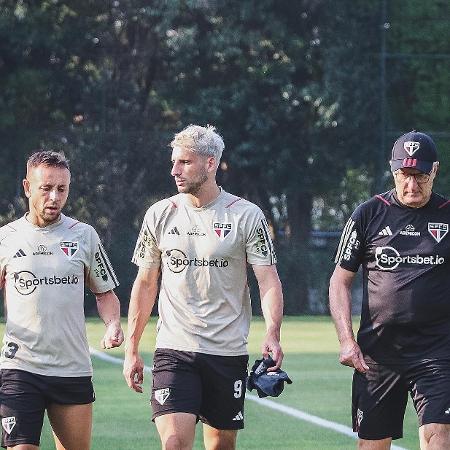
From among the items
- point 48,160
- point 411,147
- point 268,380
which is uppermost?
point 411,147

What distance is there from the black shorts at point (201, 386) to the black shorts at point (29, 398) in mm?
444

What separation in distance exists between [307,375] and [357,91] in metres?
16.2

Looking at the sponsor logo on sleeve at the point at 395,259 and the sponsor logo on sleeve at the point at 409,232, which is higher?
the sponsor logo on sleeve at the point at 409,232

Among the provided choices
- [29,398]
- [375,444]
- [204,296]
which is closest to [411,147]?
[204,296]

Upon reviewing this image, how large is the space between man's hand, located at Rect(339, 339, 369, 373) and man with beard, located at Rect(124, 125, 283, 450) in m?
0.39

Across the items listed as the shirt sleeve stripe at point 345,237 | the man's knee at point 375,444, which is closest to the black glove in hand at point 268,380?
the man's knee at point 375,444

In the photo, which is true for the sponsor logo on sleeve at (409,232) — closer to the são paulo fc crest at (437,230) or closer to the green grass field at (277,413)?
the são paulo fc crest at (437,230)

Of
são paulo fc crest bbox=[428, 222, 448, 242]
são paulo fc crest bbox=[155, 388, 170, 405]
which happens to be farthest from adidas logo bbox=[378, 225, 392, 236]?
são paulo fc crest bbox=[155, 388, 170, 405]

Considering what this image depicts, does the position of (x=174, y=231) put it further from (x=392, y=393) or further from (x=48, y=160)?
(x=392, y=393)

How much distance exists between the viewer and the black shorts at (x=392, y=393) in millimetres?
8008

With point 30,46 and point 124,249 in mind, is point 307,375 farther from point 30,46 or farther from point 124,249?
point 30,46

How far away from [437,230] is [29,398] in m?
2.41

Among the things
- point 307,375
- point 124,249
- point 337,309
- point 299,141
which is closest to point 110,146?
point 124,249

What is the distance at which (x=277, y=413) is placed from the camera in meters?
13.9
